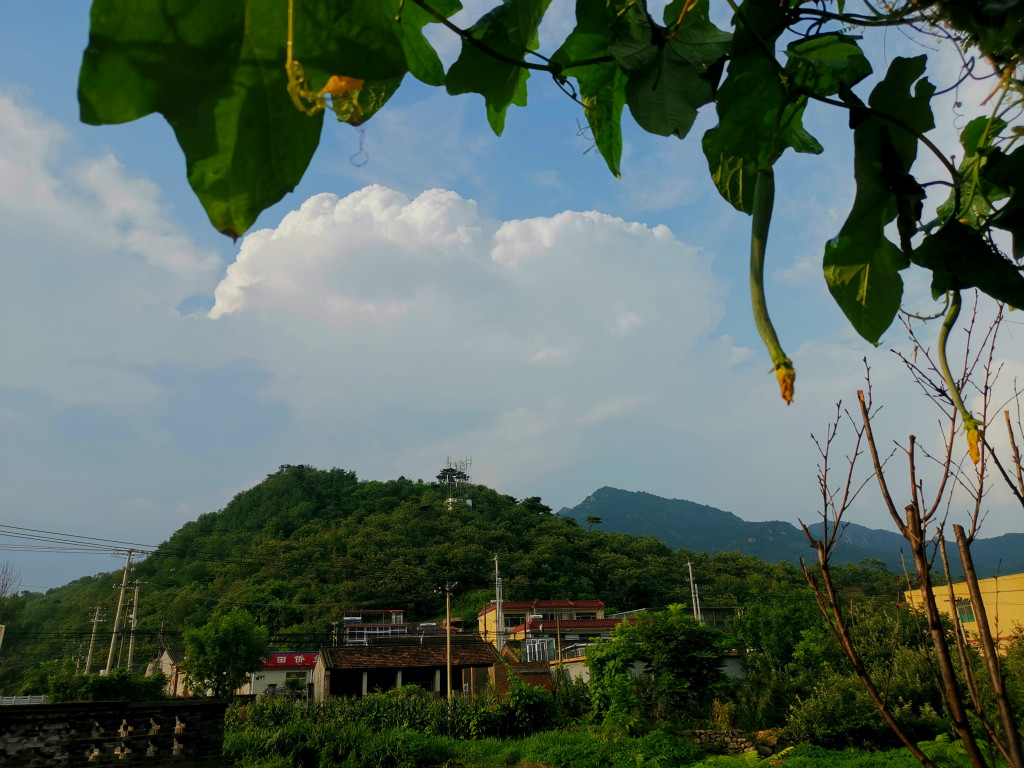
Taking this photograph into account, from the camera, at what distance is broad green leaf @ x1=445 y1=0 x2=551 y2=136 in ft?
1.14

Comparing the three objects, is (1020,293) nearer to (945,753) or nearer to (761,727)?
(945,753)

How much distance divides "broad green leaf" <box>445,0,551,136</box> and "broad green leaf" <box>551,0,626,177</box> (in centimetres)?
2

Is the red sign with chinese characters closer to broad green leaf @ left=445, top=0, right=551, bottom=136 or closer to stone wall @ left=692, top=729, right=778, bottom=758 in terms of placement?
stone wall @ left=692, top=729, right=778, bottom=758

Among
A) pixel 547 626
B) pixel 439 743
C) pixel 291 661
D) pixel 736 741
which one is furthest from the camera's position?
pixel 547 626

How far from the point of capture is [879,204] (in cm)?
37

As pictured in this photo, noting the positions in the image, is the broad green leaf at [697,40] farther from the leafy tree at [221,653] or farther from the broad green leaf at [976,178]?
the leafy tree at [221,653]

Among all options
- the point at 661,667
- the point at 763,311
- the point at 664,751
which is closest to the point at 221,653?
the point at 661,667

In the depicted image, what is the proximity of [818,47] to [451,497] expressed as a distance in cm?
4333

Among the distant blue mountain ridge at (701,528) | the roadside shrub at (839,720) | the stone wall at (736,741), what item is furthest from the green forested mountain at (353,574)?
the distant blue mountain ridge at (701,528)

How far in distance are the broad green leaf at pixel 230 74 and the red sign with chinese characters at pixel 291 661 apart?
1029 inches

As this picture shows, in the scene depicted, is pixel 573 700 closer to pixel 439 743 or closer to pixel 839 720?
pixel 439 743

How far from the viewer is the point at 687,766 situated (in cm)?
956

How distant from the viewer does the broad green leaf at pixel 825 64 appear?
1.19 feet

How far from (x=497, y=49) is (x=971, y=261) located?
29 centimetres
